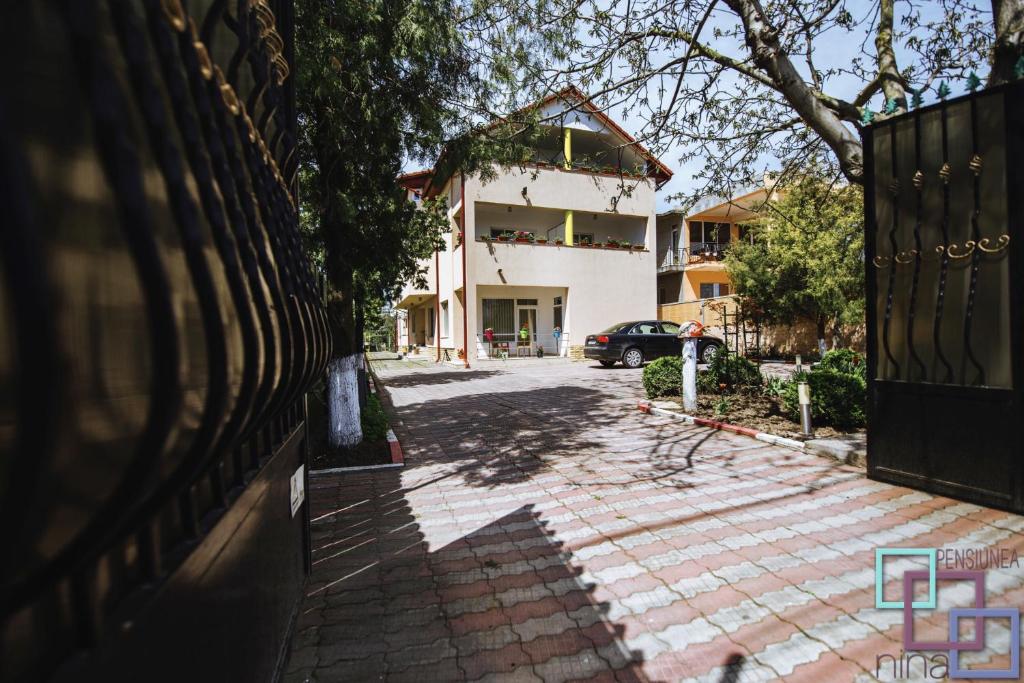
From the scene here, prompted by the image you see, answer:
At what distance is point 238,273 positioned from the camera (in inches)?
37.2

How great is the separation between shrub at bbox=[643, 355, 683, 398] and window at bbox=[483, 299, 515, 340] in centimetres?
1288

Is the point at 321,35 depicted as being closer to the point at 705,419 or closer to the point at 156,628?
the point at 156,628

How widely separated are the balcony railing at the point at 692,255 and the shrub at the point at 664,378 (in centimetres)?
1788

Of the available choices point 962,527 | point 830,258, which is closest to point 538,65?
point 962,527

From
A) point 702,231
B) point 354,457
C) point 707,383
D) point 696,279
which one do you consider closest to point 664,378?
point 707,383

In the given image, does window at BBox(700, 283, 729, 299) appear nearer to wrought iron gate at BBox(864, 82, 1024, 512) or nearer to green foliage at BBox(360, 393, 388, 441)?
wrought iron gate at BBox(864, 82, 1024, 512)

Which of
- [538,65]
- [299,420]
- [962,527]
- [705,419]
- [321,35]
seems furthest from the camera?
[705,419]

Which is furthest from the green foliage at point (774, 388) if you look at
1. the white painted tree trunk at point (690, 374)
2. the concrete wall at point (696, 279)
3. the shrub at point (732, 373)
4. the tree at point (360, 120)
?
the concrete wall at point (696, 279)

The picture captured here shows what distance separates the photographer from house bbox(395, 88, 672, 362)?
65.4ft

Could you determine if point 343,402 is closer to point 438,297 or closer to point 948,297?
point 948,297

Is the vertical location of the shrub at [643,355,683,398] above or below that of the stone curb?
above

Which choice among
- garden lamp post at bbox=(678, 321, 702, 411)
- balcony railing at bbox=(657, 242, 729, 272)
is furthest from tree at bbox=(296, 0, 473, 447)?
balcony railing at bbox=(657, 242, 729, 272)

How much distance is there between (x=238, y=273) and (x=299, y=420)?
1.93 metres

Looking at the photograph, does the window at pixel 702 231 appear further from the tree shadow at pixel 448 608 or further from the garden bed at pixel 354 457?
the tree shadow at pixel 448 608
